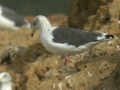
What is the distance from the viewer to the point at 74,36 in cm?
551

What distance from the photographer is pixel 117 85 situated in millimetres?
4145

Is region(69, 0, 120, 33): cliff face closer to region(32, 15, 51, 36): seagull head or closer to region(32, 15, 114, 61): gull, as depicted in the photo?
region(32, 15, 114, 61): gull

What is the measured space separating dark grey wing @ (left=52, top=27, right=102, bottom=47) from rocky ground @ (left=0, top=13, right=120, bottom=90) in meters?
0.30

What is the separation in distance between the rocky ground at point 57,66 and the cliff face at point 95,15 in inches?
27.2

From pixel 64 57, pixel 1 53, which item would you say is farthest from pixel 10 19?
pixel 64 57

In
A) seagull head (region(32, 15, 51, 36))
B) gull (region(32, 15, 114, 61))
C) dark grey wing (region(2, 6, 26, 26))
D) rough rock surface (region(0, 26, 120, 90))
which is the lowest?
rough rock surface (region(0, 26, 120, 90))

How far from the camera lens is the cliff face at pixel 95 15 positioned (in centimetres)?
659

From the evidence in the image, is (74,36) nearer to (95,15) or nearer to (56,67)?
(56,67)

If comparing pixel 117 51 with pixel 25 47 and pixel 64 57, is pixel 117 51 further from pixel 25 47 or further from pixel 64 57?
pixel 25 47

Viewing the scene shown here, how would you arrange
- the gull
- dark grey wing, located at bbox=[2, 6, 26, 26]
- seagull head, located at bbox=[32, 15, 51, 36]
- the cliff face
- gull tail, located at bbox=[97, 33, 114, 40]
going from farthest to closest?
dark grey wing, located at bbox=[2, 6, 26, 26] < the cliff face < seagull head, located at bbox=[32, 15, 51, 36] < the gull < gull tail, located at bbox=[97, 33, 114, 40]

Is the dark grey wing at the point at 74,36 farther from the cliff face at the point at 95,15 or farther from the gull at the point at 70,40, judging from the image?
the cliff face at the point at 95,15

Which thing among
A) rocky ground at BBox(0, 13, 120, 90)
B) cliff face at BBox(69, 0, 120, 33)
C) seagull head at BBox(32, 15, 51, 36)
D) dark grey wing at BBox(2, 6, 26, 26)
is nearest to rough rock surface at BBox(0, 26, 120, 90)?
rocky ground at BBox(0, 13, 120, 90)

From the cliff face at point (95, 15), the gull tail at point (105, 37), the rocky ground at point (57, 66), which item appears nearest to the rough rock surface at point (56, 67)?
the rocky ground at point (57, 66)

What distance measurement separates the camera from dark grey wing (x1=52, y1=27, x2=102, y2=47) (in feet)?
17.6
